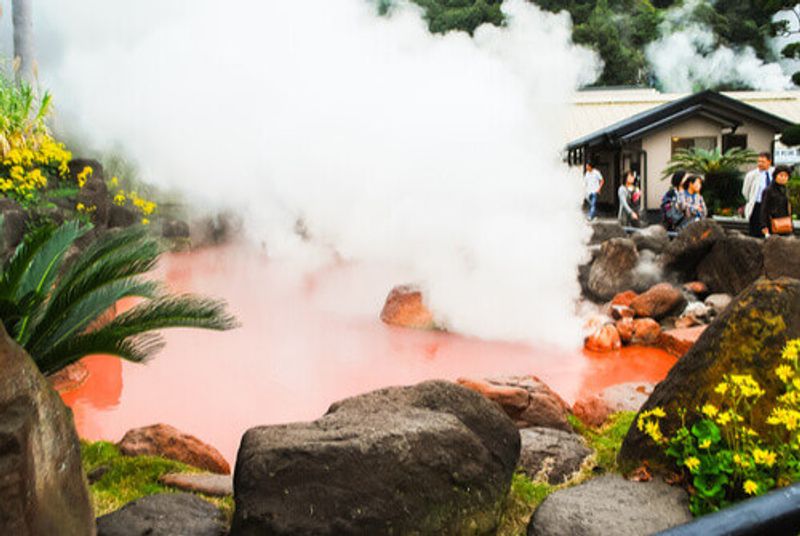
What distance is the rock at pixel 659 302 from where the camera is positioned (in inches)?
422

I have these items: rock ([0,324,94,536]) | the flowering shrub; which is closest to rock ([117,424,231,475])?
rock ([0,324,94,536])

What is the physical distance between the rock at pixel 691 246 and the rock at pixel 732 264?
0.12 m

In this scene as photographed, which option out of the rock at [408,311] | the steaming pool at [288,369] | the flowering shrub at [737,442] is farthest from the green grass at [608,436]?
the rock at [408,311]

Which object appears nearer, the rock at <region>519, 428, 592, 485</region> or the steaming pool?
the rock at <region>519, 428, 592, 485</region>

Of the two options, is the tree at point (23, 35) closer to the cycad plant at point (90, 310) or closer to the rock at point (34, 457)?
the cycad plant at point (90, 310)

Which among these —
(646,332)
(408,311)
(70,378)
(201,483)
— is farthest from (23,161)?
(646,332)

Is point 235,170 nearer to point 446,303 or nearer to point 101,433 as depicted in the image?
point 446,303

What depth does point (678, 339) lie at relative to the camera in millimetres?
9320

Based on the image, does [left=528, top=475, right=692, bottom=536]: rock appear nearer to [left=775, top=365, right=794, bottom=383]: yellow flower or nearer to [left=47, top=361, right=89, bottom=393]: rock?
[left=775, top=365, right=794, bottom=383]: yellow flower

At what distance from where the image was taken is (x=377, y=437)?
11.6ft

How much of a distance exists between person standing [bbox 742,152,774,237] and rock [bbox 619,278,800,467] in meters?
7.02

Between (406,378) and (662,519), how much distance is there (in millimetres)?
5060

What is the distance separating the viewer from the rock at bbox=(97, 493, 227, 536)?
355cm

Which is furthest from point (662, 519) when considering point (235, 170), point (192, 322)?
point (235, 170)
